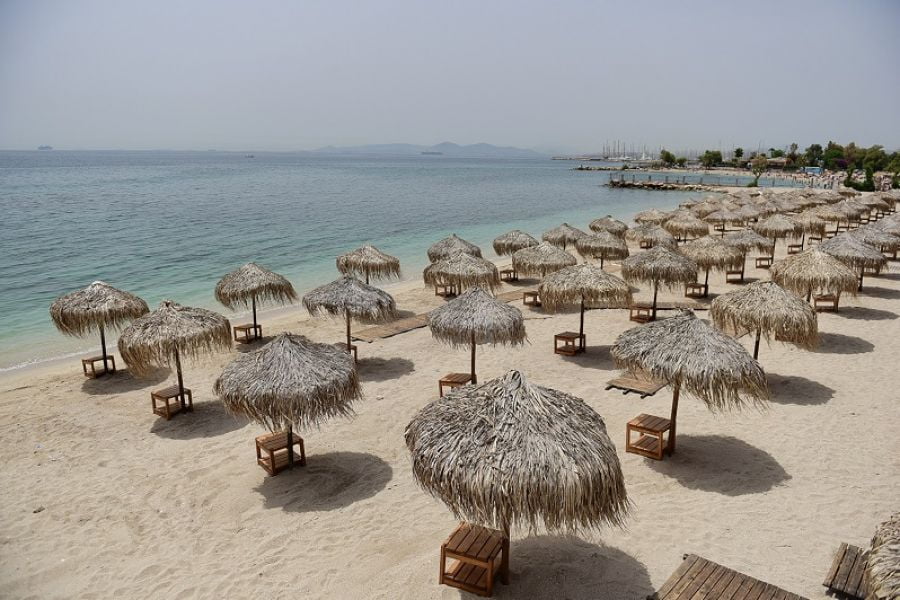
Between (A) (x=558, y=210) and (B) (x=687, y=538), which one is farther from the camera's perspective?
(A) (x=558, y=210)

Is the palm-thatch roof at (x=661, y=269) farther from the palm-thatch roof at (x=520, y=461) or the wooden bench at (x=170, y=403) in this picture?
the wooden bench at (x=170, y=403)

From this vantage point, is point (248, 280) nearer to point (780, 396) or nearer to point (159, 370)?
point (159, 370)

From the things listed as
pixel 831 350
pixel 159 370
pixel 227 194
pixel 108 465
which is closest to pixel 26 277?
pixel 159 370

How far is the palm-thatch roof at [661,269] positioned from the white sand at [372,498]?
3489mm

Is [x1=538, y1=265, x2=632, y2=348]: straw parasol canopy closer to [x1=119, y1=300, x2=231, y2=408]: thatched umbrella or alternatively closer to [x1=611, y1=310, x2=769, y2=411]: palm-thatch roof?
[x1=611, y1=310, x2=769, y2=411]: palm-thatch roof

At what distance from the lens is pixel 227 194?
6425 centimetres

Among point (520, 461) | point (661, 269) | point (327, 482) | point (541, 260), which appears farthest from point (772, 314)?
point (327, 482)

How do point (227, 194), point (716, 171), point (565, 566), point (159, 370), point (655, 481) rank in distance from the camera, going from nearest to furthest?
point (565, 566), point (655, 481), point (159, 370), point (227, 194), point (716, 171)

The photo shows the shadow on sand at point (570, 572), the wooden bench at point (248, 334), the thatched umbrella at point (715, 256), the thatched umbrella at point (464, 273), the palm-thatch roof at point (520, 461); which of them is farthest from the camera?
the thatched umbrella at point (715, 256)

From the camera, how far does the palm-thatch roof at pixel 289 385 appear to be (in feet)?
24.4

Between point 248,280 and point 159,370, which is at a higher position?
point 248,280

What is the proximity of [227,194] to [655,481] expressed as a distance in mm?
64775

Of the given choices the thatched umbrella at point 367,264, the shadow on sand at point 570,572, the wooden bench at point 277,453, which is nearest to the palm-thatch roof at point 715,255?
the thatched umbrella at point 367,264

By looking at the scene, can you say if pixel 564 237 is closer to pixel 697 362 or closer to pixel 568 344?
pixel 568 344
